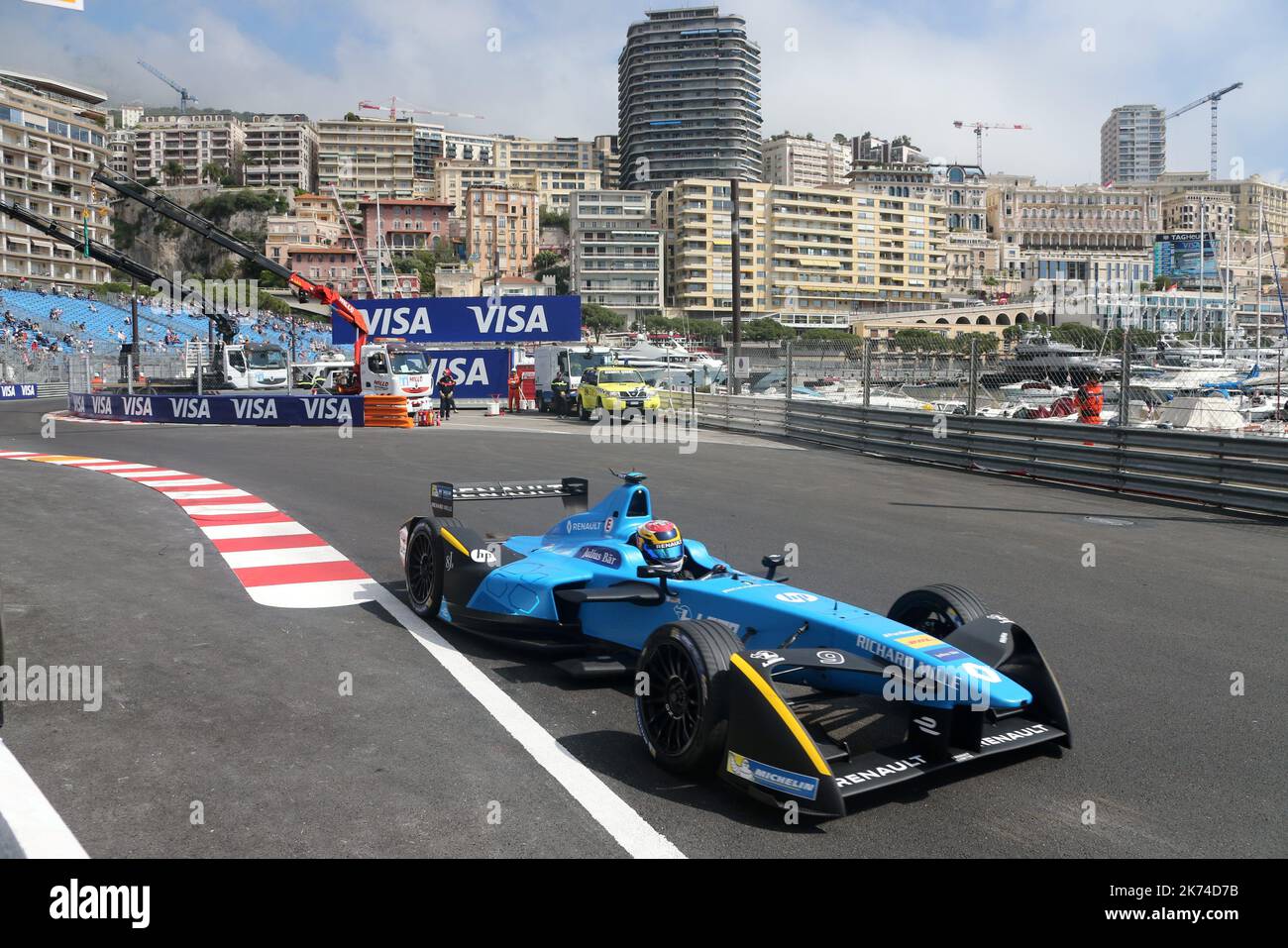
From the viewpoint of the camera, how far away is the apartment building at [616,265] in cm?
14900

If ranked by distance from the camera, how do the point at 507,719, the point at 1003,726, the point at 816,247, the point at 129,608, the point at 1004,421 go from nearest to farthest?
the point at 1003,726 → the point at 507,719 → the point at 129,608 → the point at 1004,421 → the point at 816,247

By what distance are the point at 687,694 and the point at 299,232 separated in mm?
171394

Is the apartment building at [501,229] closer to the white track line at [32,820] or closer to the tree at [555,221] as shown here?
the tree at [555,221]

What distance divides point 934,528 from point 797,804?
7756 mm

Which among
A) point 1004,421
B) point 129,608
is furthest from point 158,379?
point 129,608

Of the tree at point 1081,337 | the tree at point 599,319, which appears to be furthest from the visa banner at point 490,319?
the tree at point 599,319

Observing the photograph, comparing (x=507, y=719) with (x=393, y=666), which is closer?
(x=507, y=719)

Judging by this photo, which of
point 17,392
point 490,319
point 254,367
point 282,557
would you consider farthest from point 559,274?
point 282,557

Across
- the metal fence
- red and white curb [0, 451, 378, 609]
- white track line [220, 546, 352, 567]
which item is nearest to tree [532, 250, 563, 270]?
the metal fence

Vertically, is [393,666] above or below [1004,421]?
below

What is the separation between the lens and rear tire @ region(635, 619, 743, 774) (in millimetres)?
4480

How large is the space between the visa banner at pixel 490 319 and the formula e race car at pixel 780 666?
3470 cm

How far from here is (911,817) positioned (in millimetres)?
4273
